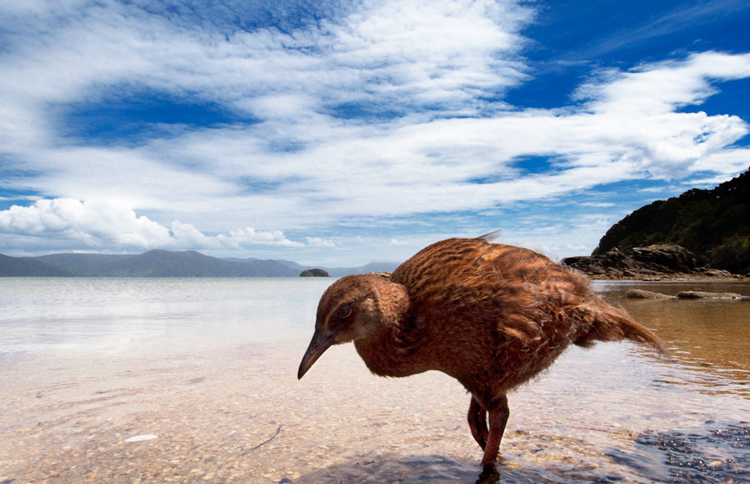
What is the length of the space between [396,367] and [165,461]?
2044 mm

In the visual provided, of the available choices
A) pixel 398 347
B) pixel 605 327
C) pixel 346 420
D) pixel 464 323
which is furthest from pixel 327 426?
pixel 605 327

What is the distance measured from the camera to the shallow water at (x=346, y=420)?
3.74 metres

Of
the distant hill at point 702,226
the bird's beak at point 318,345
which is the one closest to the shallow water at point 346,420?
the bird's beak at point 318,345

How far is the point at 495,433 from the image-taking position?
12.0ft

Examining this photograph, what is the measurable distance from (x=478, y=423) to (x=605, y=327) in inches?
50.9

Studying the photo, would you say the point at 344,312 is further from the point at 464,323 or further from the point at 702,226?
the point at 702,226

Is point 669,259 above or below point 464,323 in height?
above

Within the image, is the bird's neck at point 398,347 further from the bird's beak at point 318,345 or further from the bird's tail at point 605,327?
the bird's tail at point 605,327

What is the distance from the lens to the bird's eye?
3555mm

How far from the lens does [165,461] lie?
3.91 metres

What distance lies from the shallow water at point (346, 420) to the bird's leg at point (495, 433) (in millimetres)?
146

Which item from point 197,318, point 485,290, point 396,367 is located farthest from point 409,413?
point 197,318

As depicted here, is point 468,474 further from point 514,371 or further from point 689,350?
point 689,350

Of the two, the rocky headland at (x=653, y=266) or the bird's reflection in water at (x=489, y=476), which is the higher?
the rocky headland at (x=653, y=266)
